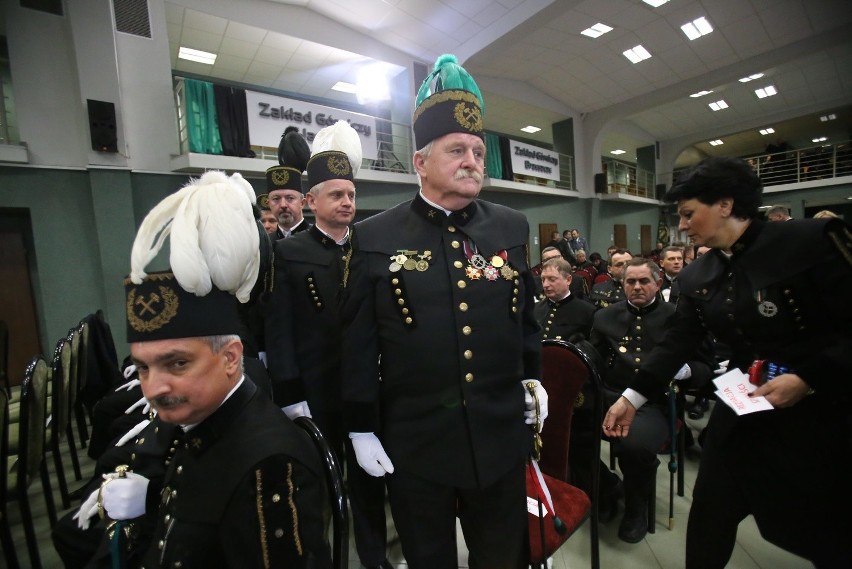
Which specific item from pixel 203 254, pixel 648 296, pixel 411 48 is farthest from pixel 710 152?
pixel 203 254

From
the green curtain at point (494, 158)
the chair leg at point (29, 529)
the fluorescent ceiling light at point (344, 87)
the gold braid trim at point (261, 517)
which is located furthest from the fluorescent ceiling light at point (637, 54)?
the chair leg at point (29, 529)

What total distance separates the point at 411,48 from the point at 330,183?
6466 millimetres

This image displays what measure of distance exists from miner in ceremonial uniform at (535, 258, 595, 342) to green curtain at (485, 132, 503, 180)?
6.19 meters

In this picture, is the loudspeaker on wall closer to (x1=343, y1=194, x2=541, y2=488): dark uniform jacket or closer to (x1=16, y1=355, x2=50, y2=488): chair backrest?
(x1=16, y1=355, x2=50, y2=488): chair backrest

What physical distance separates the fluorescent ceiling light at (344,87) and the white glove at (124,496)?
848 centimetres

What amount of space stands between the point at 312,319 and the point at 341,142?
1.12 m

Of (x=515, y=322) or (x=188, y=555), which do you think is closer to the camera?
(x=188, y=555)

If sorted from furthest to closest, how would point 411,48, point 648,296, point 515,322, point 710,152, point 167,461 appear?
point 710,152 < point 411,48 < point 648,296 < point 515,322 < point 167,461

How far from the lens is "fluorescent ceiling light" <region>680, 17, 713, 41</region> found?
22.9 ft

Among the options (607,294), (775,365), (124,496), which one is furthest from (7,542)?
(607,294)

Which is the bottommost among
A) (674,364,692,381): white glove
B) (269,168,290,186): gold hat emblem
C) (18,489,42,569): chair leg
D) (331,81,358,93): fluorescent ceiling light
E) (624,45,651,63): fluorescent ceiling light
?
(18,489,42,569): chair leg

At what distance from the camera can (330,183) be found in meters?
1.99

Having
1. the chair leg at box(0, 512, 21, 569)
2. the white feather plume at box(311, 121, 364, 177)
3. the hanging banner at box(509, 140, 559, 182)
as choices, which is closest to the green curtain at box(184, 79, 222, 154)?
the white feather plume at box(311, 121, 364, 177)

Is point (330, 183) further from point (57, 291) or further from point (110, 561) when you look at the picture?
point (57, 291)
